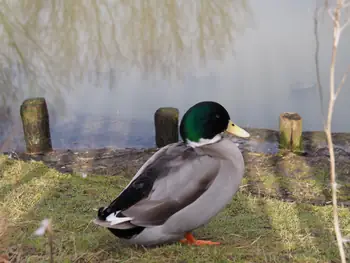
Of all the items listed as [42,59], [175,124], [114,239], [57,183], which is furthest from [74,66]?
[114,239]

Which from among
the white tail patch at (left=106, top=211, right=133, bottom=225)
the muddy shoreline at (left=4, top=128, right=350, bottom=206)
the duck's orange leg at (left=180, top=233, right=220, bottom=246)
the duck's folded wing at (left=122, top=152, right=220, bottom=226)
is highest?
the duck's folded wing at (left=122, top=152, right=220, bottom=226)

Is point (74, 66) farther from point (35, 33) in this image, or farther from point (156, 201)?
point (156, 201)

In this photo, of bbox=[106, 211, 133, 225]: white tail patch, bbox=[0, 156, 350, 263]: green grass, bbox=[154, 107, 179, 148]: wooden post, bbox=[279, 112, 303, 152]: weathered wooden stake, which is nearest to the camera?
bbox=[106, 211, 133, 225]: white tail patch

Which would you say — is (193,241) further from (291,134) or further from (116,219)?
(291,134)

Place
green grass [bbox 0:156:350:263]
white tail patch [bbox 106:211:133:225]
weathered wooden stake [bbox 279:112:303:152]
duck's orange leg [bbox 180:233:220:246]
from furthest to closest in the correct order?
weathered wooden stake [bbox 279:112:303:152], duck's orange leg [bbox 180:233:220:246], green grass [bbox 0:156:350:263], white tail patch [bbox 106:211:133:225]

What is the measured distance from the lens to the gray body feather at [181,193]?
304cm

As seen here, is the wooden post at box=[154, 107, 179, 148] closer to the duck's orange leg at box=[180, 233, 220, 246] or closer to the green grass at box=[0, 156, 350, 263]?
the green grass at box=[0, 156, 350, 263]

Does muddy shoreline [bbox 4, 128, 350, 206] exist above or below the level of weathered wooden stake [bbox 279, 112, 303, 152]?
below

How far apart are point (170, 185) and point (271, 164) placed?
390 cm

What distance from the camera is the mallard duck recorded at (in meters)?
3.02

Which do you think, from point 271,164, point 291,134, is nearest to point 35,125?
point 271,164

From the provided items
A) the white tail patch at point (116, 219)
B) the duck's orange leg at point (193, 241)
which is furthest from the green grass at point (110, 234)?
the white tail patch at point (116, 219)

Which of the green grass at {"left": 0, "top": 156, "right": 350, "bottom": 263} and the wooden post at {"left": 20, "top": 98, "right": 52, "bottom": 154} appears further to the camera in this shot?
the wooden post at {"left": 20, "top": 98, "right": 52, "bottom": 154}

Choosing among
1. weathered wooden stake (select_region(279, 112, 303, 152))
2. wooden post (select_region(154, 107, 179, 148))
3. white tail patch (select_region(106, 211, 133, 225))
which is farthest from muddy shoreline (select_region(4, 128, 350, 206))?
white tail patch (select_region(106, 211, 133, 225))
